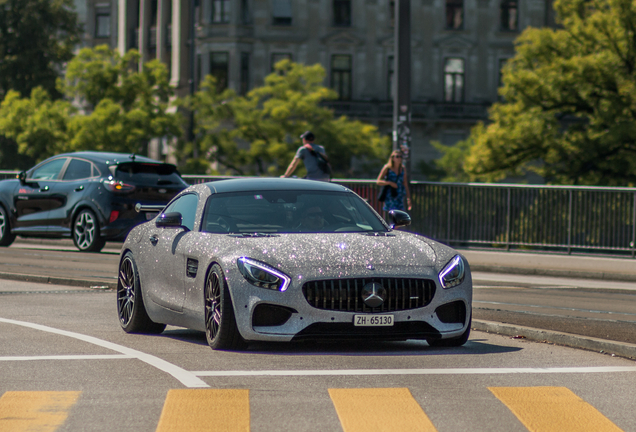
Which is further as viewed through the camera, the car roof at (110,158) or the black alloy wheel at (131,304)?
the car roof at (110,158)

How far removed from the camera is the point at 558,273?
63.6 ft

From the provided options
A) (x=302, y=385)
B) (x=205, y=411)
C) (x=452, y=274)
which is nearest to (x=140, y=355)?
(x=302, y=385)

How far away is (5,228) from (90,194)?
2.85 meters

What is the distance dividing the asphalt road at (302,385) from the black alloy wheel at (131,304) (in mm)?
158

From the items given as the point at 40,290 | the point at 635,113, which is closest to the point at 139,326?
the point at 40,290

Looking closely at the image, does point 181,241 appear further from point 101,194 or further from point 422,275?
point 101,194

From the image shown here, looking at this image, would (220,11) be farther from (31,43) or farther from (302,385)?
(302,385)

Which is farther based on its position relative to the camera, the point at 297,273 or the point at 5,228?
the point at 5,228

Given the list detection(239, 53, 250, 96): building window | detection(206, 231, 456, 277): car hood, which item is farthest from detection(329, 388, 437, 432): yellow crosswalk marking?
detection(239, 53, 250, 96): building window

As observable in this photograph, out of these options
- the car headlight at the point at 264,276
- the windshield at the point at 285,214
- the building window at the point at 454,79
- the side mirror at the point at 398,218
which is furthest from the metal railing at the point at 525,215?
the building window at the point at 454,79

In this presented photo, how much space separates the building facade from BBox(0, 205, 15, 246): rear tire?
3449cm

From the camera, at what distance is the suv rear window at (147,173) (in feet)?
66.8

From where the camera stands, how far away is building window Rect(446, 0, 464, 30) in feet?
191

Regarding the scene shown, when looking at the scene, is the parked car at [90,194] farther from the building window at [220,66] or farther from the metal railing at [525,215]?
the building window at [220,66]
